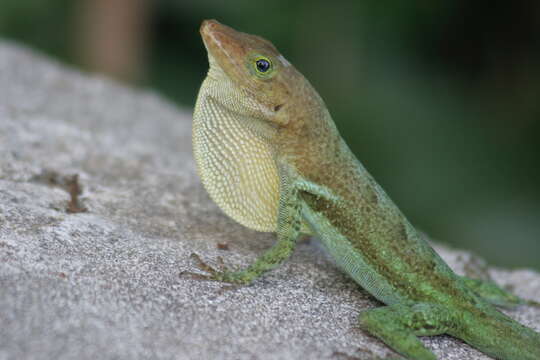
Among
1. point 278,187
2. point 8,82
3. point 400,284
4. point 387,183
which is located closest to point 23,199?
point 278,187

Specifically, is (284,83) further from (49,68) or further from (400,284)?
(49,68)

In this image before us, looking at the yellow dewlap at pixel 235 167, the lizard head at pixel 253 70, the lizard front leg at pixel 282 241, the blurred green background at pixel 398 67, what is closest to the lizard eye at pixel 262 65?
the lizard head at pixel 253 70

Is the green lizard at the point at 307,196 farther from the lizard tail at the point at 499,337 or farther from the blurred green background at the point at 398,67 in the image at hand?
the blurred green background at the point at 398,67

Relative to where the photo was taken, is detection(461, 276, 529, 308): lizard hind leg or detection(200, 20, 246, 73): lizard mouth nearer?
detection(200, 20, 246, 73): lizard mouth

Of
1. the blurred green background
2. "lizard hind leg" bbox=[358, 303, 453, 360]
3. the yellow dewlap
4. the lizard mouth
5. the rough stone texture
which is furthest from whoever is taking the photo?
the blurred green background

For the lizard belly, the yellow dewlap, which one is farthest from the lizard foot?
the lizard belly

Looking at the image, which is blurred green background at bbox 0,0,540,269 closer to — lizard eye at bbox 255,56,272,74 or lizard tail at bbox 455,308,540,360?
lizard tail at bbox 455,308,540,360

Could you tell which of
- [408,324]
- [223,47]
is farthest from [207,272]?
[223,47]
